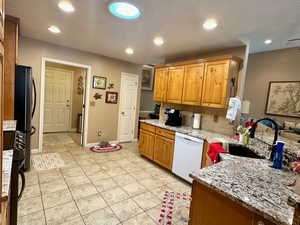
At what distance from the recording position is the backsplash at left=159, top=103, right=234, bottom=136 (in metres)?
2.95

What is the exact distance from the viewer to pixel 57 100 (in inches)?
218

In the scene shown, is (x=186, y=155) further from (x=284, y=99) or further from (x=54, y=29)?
(x=54, y=29)

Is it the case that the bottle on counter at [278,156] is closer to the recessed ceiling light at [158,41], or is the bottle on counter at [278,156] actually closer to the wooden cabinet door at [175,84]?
the wooden cabinet door at [175,84]

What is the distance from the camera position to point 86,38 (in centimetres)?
306

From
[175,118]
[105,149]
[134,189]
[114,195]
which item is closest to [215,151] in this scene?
[134,189]

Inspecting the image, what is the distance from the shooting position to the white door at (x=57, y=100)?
5336 millimetres

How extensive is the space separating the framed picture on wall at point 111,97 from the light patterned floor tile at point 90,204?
9.03 ft

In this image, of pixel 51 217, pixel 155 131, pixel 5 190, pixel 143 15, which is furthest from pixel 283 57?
pixel 51 217

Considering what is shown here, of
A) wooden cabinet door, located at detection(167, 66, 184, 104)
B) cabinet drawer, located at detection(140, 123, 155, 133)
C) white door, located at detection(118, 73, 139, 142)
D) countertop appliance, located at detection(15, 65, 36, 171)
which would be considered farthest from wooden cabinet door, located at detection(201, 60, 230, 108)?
countertop appliance, located at detection(15, 65, 36, 171)

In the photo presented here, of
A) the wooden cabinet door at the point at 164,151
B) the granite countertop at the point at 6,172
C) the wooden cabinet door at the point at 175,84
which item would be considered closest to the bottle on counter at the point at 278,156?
the wooden cabinet door at the point at 164,151

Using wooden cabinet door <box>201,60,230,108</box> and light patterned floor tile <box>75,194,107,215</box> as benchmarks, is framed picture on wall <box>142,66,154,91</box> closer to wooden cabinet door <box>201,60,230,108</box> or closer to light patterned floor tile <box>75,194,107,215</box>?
wooden cabinet door <box>201,60,230,108</box>

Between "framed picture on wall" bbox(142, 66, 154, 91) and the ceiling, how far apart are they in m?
2.81

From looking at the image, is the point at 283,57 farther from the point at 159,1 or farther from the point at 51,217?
the point at 51,217

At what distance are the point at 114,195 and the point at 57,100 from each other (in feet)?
14.7
